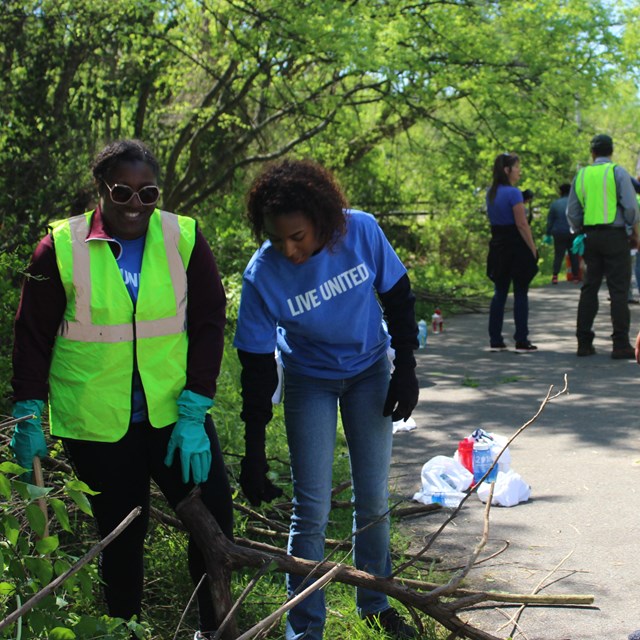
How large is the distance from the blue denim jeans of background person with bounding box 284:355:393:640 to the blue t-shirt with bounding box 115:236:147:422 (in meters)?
0.57

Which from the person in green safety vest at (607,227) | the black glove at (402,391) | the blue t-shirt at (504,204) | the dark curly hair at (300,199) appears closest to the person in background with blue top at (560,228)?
the blue t-shirt at (504,204)

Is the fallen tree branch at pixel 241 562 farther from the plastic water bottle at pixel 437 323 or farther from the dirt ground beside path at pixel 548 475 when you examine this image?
the plastic water bottle at pixel 437 323

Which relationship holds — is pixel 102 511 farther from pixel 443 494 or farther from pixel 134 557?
pixel 443 494

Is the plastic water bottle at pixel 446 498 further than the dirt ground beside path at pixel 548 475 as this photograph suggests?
Yes

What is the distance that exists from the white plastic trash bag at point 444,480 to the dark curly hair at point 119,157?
9.36 feet

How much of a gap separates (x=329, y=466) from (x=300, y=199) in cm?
98

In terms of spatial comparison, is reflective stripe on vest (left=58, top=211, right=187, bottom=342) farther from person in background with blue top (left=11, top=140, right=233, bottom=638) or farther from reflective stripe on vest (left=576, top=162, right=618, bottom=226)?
reflective stripe on vest (left=576, top=162, right=618, bottom=226)

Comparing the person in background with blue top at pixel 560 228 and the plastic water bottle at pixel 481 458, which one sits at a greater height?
the person in background with blue top at pixel 560 228

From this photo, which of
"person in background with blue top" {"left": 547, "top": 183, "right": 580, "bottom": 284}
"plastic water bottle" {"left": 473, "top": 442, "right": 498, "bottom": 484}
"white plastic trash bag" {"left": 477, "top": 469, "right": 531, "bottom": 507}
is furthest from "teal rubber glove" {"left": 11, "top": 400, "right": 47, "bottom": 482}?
"person in background with blue top" {"left": 547, "top": 183, "right": 580, "bottom": 284}

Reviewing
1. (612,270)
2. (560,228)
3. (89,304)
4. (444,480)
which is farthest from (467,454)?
(560,228)

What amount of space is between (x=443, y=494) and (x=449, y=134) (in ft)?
33.4

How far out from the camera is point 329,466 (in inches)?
153

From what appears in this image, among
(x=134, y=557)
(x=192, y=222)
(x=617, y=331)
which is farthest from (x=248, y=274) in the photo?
(x=617, y=331)

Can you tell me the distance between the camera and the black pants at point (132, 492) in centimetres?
360
